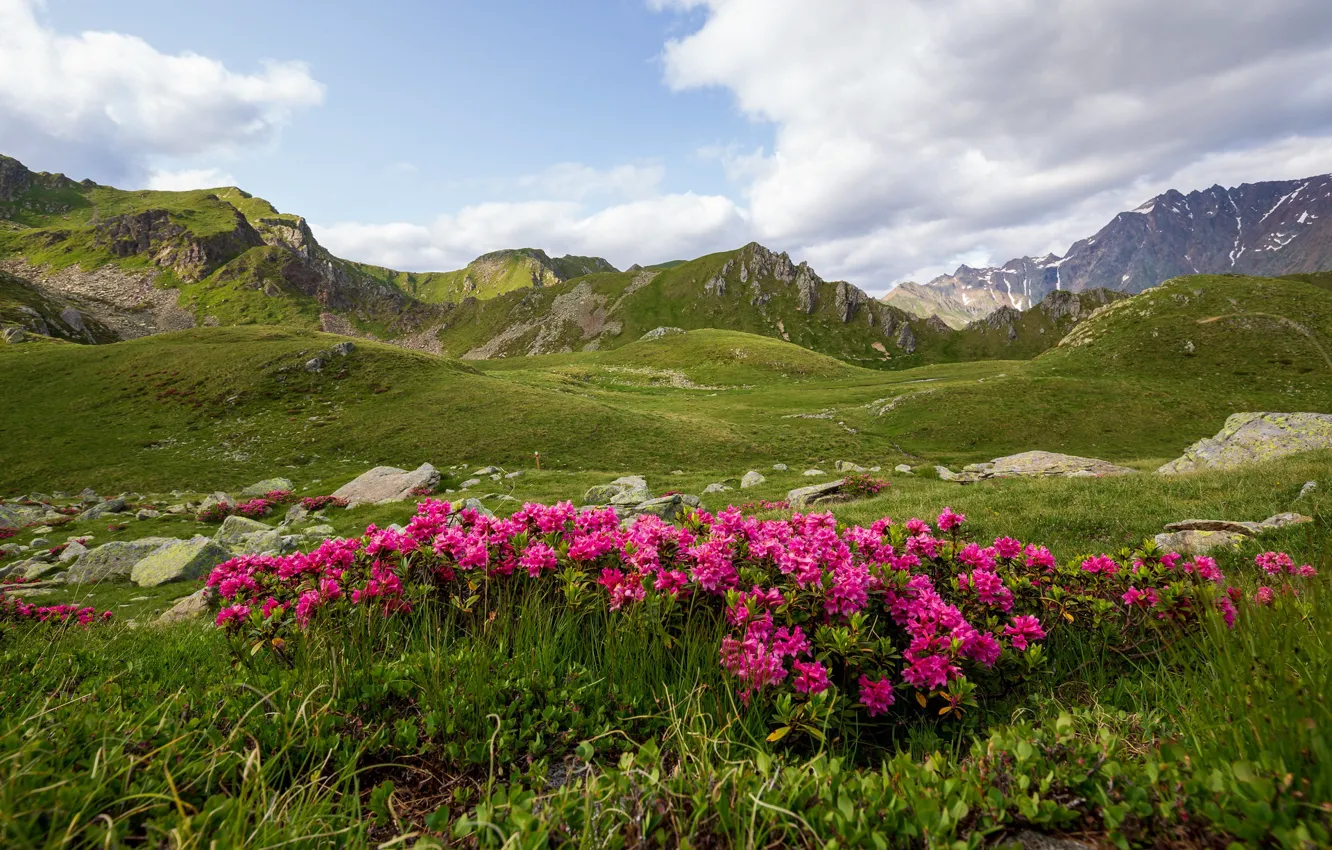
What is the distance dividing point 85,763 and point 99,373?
70.3 metres

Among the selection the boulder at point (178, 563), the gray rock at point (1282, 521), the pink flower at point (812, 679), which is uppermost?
the pink flower at point (812, 679)

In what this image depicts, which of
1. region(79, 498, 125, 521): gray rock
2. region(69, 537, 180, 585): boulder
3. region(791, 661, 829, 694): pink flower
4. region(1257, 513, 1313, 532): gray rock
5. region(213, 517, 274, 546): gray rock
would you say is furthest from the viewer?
region(79, 498, 125, 521): gray rock

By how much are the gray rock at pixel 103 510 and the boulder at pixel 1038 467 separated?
36.1 metres

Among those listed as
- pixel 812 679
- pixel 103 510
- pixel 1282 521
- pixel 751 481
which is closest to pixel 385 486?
pixel 103 510

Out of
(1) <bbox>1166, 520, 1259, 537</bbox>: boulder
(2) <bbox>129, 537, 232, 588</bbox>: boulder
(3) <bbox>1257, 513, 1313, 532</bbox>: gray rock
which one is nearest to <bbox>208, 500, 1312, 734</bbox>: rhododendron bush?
(1) <bbox>1166, 520, 1259, 537</bbox>: boulder

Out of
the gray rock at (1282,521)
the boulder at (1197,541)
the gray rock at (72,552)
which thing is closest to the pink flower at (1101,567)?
the boulder at (1197,541)

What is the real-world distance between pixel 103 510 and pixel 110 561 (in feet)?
38.5

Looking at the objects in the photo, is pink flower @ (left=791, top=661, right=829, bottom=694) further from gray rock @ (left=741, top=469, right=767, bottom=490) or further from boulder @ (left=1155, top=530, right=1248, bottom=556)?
gray rock @ (left=741, top=469, right=767, bottom=490)

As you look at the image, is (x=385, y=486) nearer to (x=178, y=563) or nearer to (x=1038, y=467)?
(x=178, y=563)

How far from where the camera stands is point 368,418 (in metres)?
41.7

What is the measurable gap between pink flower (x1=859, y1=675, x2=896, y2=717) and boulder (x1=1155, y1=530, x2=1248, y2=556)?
815 centimetres

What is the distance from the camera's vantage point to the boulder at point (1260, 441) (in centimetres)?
1920

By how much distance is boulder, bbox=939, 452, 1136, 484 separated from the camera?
22406mm

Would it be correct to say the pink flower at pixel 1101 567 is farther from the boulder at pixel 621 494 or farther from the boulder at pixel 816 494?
the boulder at pixel 621 494
